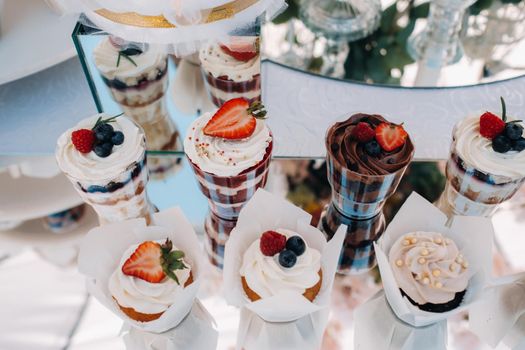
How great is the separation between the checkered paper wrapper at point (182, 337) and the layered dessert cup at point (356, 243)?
30 cm

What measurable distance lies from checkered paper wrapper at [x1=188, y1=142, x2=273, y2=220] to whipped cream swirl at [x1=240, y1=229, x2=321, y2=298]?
0.45 ft

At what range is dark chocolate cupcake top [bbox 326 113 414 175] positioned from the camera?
0.91m

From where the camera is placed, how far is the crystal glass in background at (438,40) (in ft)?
4.73

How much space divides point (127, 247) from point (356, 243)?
1.45 ft

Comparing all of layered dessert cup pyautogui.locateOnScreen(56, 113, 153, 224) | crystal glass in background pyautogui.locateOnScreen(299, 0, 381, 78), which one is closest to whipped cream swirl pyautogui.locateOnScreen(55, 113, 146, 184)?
layered dessert cup pyautogui.locateOnScreen(56, 113, 153, 224)

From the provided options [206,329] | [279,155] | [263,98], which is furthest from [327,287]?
[263,98]

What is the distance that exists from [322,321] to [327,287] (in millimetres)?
65

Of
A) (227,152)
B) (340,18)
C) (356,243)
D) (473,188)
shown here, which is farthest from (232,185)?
(340,18)

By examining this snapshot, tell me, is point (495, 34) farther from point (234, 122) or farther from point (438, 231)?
point (234, 122)

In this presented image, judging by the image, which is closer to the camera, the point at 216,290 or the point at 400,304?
the point at 400,304

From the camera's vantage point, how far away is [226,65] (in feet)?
3.71

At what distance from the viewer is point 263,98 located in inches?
49.5

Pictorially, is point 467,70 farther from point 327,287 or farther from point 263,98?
point 327,287

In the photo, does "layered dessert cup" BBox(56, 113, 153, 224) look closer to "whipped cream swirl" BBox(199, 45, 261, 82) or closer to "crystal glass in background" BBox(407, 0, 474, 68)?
"whipped cream swirl" BBox(199, 45, 261, 82)
